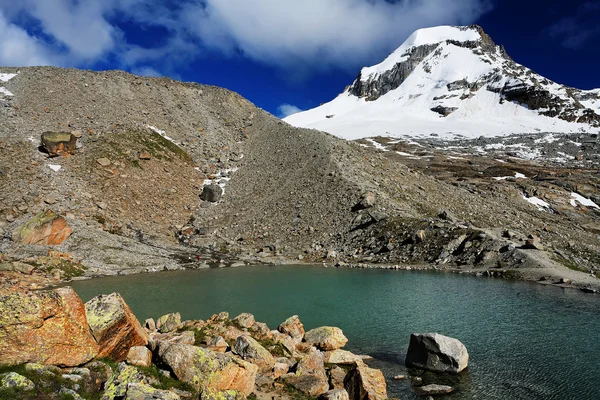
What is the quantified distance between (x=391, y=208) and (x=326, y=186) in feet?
46.1

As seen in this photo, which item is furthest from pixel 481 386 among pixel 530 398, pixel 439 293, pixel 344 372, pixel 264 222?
pixel 264 222

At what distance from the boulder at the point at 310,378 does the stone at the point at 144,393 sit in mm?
6895

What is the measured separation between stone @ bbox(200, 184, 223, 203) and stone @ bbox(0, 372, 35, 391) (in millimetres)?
68398

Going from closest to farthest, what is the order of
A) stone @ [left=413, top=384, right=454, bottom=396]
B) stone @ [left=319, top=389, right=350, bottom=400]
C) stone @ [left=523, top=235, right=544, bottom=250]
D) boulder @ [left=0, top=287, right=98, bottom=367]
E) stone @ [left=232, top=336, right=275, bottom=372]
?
boulder @ [left=0, top=287, right=98, bottom=367]
stone @ [left=319, top=389, right=350, bottom=400]
stone @ [left=232, top=336, right=275, bottom=372]
stone @ [left=413, top=384, right=454, bottom=396]
stone @ [left=523, top=235, right=544, bottom=250]

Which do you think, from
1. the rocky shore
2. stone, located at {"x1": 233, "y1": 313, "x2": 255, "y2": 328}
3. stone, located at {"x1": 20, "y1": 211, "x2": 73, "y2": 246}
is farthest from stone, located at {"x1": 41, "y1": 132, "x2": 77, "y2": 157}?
the rocky shore

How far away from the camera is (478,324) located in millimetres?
29719

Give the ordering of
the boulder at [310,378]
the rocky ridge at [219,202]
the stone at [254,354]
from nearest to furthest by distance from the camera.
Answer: the boulder at [310,378] < the stone at [254,354] < the rocky ridge at [219,202]

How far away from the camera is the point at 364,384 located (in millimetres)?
17422

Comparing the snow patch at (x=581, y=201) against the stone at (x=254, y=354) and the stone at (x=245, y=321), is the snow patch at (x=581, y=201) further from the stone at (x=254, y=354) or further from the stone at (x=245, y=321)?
the stone at (x=254, y=354)

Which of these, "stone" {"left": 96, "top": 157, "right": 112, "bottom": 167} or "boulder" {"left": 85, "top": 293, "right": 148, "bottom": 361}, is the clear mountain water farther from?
"stone" {"left": 96, "top": 157, "right": 112, "bottom": 167}

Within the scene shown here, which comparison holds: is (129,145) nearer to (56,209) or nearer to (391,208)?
(56,209)

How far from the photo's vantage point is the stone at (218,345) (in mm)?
19198

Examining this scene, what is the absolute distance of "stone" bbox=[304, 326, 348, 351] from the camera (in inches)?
944

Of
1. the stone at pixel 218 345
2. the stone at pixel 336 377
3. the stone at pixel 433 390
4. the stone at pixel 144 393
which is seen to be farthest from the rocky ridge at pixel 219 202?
the stone at pixel 144 393
